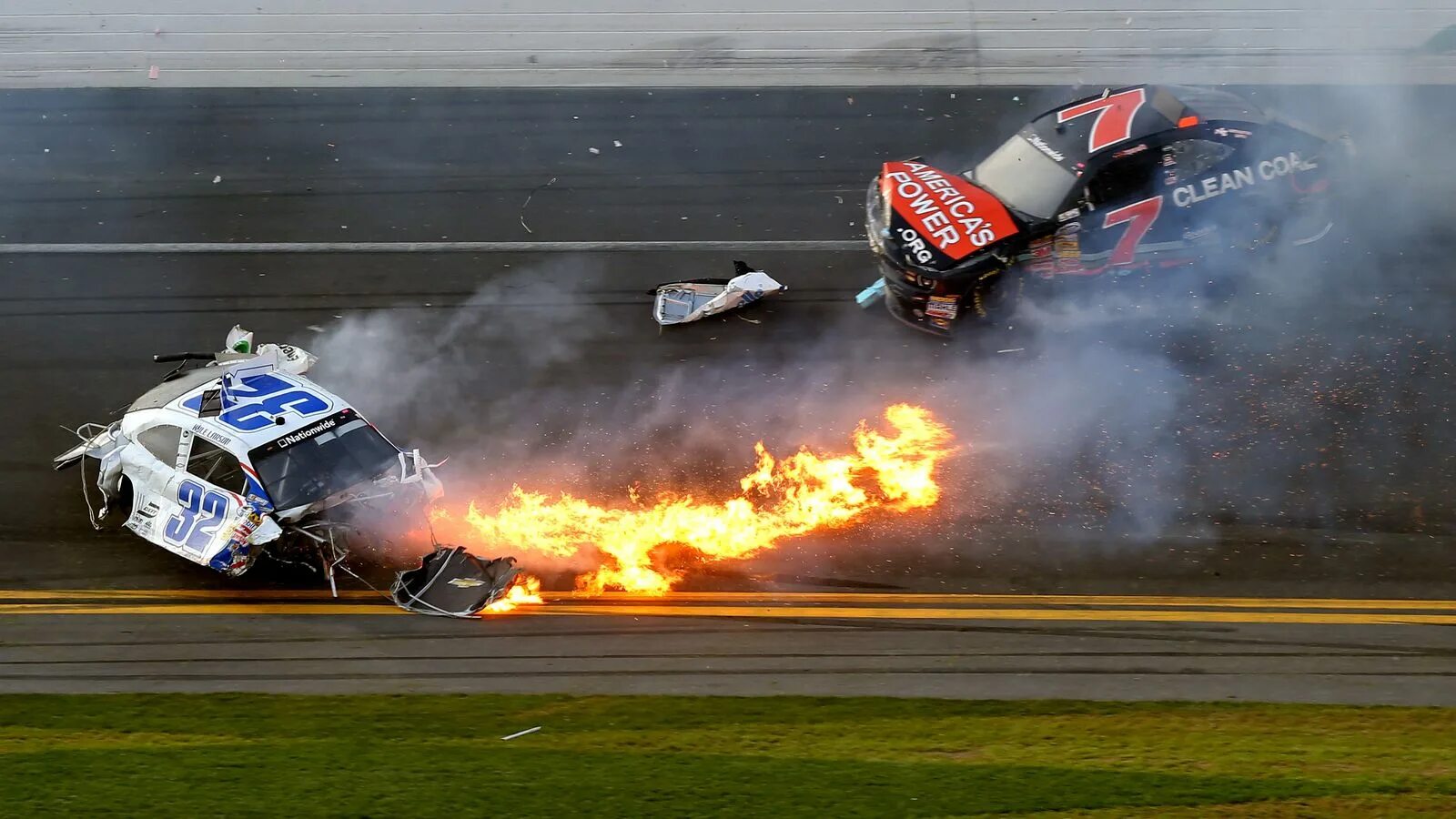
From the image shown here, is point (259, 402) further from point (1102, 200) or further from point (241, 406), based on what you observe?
point (1102, 200)

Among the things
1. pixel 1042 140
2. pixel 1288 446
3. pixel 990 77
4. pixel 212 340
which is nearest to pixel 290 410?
pixel 212 340

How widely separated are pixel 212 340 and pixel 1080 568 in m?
8.30

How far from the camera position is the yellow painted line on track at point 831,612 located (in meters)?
9.55

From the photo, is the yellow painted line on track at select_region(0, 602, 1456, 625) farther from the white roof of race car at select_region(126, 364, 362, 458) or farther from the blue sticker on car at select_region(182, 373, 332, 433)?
the blue sticker on car at select_region(182, 373, 332, 433)

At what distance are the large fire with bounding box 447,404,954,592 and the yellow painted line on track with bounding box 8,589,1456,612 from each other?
224mm

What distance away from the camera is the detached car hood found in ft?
37.7

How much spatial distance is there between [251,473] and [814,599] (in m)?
4.36

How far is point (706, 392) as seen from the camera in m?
11.8

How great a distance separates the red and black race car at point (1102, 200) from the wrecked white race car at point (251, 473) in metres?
4.74

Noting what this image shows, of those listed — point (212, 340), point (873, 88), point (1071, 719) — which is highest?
point (873, 88)

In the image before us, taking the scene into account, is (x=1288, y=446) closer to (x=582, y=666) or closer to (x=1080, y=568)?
(x=1080, y=568)

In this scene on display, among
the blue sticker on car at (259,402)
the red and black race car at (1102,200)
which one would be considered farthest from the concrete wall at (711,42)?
the blue sticker on car at (259,402)

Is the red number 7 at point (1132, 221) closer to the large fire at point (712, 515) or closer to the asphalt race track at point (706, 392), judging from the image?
the asphalt race track at point (706, 392)

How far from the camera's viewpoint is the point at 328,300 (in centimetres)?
1288
